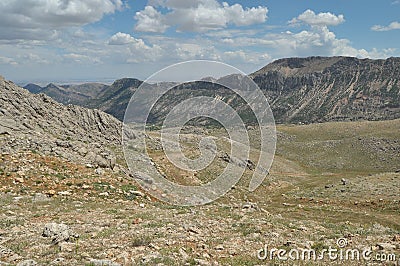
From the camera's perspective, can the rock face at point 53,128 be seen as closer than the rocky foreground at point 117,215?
No

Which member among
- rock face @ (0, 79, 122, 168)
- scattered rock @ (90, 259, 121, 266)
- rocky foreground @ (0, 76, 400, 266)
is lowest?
rocky foreground @ (0, 76, 400, 266)

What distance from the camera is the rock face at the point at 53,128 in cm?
3512

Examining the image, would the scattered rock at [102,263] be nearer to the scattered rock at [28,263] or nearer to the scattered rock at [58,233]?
the scattered rock at [28,263]

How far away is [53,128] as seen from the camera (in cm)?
4644

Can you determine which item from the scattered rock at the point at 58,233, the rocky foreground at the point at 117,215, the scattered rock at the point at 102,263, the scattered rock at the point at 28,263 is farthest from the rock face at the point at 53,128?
the scattered rock at the point at 102,263

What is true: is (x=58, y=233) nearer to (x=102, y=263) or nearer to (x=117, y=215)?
(x=102, y=263)

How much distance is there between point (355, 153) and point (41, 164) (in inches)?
5691

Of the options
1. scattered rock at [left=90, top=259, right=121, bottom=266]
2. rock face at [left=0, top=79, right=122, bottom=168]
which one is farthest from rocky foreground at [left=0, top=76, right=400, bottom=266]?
rock face at [left=0, top=79, right=122, bottom=168]

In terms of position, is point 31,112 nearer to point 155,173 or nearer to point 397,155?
point 155,173

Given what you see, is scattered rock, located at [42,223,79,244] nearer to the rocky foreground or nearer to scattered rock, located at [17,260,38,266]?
the rocky foreground

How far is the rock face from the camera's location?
35125 mm

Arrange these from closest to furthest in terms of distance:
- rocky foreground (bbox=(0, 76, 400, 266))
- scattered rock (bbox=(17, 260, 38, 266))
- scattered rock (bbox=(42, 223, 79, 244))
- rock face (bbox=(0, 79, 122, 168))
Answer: scattered rock (bbox=(17, 260, 38, 266))
rocky foreground (bbox=(0, 76, 400, 266))
scattered rock (bbox=(42, 223, 79, 244))
rock face (bbox=(0, 79, 122, 168))

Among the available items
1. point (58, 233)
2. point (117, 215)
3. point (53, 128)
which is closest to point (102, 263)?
point (58, 233)

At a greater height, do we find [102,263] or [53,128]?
[53,128]
